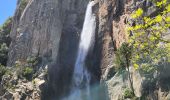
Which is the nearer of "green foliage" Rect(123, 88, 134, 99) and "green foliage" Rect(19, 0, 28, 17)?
"green foliage" Rect(123, 88, 134, 99)

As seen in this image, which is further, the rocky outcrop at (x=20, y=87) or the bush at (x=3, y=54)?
the bush at (x=3, y=54)

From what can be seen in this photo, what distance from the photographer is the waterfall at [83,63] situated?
51031 millimetres

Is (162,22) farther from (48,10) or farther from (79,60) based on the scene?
(48,10)

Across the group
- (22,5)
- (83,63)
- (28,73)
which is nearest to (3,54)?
(22,5)

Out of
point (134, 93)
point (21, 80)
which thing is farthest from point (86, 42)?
point (134, 93)

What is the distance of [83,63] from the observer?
2116 inches

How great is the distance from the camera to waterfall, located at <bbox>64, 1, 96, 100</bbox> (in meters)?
51.0

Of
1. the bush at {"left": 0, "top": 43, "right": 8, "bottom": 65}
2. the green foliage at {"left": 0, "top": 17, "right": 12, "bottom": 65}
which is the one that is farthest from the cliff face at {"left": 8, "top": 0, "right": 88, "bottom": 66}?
the green foliage at {"left": 0, "top": 17, "right": 12, "bottom": 65}

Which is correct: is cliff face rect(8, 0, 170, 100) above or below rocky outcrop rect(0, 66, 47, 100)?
above

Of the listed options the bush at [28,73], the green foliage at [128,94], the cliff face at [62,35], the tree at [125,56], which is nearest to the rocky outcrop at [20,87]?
the bush at [28,73]

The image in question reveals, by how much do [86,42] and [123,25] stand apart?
7349mm

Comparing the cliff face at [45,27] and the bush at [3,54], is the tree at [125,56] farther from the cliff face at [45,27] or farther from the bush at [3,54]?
the bush at [3,54]

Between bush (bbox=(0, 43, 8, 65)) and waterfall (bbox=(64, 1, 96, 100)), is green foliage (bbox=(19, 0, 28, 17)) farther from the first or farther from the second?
waterfall (bbox=(64, 1, 96, 100))

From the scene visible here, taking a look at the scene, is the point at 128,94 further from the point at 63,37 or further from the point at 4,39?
the point at 4,39
